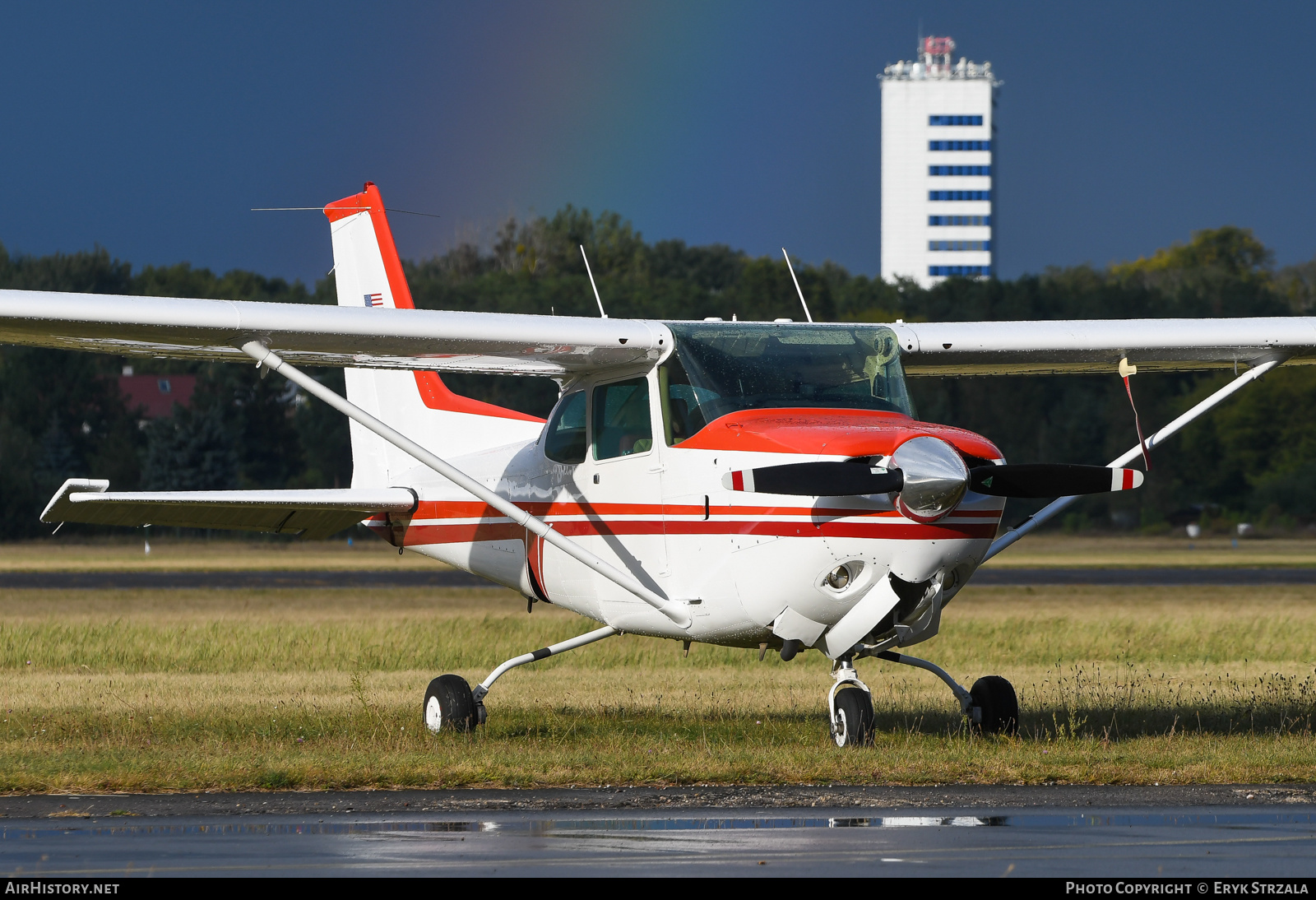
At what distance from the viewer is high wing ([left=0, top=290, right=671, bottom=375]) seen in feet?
34.0

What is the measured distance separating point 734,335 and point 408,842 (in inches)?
176

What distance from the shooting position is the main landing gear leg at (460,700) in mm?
12023

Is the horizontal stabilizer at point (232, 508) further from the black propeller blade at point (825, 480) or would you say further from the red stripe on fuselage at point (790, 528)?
the black propeller blade at point (825, 480)

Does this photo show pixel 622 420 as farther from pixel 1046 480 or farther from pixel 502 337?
pixel 1046 480

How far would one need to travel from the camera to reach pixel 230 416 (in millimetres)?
75875

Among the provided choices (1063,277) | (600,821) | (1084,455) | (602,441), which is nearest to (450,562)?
(602,441)

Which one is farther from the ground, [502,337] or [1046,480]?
[502,337]

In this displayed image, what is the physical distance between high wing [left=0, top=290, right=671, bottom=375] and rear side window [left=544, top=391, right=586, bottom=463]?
13.1 inches

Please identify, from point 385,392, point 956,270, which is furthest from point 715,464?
point 956,270

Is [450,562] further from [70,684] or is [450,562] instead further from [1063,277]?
[1063,277]

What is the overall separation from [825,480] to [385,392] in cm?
668

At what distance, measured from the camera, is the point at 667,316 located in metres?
78.3

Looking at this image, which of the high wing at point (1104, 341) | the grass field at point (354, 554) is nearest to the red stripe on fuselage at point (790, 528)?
the high wing at point (1104, 341)

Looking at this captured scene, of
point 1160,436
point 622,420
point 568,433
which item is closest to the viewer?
point 622,420
